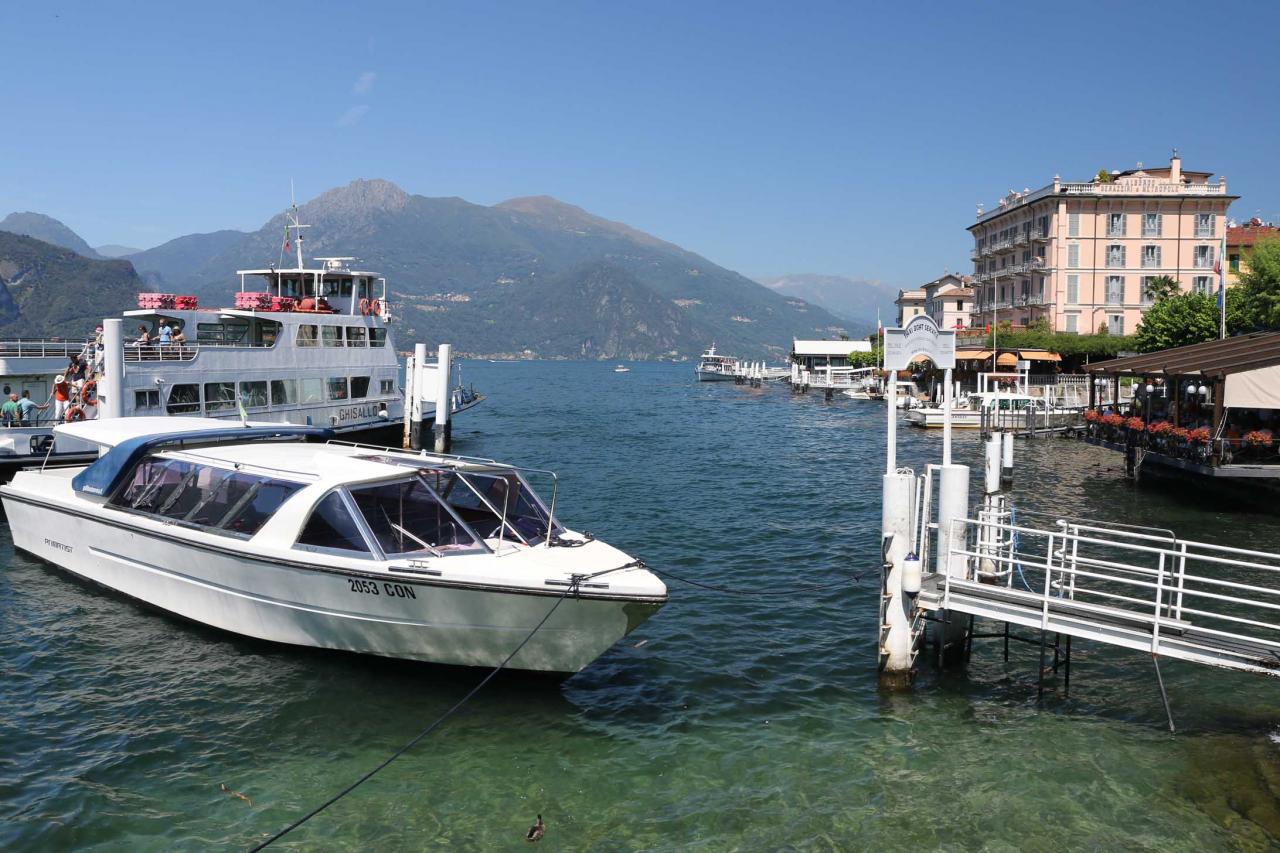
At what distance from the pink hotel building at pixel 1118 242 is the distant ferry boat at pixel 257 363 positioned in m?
58.2

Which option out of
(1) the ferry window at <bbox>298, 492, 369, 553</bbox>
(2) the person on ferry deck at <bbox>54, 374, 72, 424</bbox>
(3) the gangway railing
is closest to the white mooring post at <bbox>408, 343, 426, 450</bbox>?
(2) the person on ferry deck at <bbox>54, 374, 72, 424</bbox>

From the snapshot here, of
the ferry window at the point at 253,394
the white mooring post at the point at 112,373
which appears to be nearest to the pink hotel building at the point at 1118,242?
the ferry window at the point at 253,394

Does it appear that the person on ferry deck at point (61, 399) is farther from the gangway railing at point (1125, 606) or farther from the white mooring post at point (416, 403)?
the gangway railing at point (1125, 606)

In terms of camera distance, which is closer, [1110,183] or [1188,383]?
[1188,383]

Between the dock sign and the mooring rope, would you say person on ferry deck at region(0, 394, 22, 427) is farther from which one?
the dock sign

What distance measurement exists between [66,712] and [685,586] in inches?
445

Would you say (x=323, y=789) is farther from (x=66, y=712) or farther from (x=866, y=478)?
(x=866, y=478)

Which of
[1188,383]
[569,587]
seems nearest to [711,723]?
[569,587]

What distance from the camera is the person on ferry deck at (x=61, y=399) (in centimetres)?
2952

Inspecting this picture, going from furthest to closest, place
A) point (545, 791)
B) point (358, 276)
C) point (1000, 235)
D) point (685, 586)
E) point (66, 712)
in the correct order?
point (1000, 235) < point (358, 276) < point (685, 586) < point (66, 712) < point (545, 791)

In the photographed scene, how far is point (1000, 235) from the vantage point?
90.0 m

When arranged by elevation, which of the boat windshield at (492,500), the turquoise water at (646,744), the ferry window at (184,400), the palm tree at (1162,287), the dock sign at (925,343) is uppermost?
the palm tree at (1162,287)

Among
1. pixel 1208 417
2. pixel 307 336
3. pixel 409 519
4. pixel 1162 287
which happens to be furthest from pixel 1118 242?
pixel 409 519

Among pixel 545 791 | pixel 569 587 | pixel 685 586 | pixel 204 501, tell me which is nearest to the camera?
pixel 545 791
